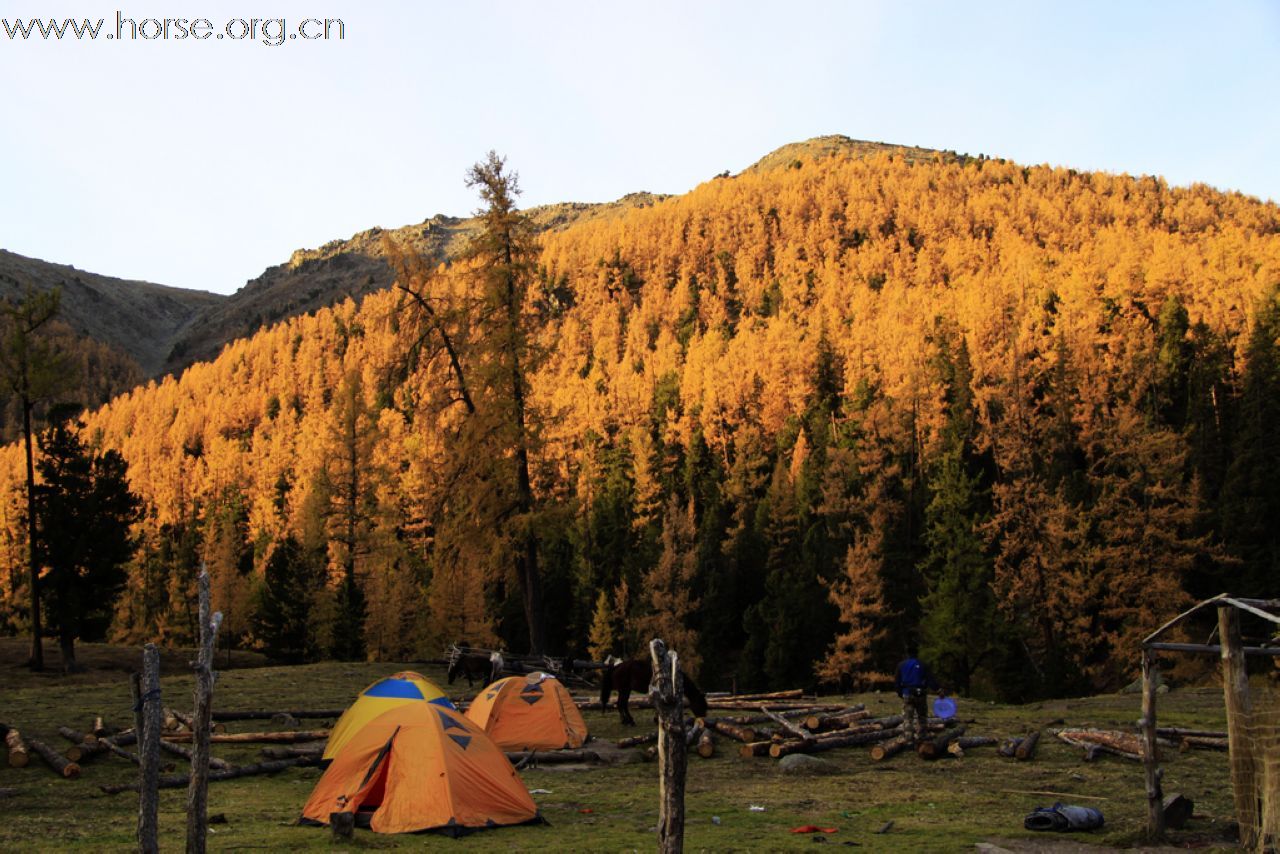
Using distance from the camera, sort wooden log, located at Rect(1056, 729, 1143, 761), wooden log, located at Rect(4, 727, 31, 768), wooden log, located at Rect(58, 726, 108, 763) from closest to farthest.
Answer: wooden log, located at Rect(1056, 729, 1143, 761) → wooden log, located at Rect(4, 727, 31, 768) → wooden log, located at Rect(58, 726, 108, 763)

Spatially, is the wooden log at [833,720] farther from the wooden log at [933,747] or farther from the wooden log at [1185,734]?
the wooden log at [1185,734]

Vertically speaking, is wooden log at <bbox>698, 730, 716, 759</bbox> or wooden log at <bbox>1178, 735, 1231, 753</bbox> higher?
wooden log at <bbox>1178, 735, 1231, 753</bbox>

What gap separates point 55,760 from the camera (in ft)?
51.0

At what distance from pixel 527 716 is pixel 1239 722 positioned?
12.9 m

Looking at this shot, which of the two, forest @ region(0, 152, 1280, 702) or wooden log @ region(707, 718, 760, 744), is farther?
forest @ region(0, 152, 1280, 702)

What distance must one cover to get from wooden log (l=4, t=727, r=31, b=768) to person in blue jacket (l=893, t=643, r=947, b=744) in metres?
15.9

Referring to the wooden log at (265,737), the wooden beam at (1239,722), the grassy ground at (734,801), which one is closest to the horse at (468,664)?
the grassy ground at (734,801)

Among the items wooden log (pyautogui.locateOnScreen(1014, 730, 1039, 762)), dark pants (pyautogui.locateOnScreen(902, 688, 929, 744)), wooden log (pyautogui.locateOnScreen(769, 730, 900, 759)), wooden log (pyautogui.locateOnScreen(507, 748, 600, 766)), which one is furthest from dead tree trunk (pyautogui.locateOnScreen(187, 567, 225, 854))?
wooden log (pyautogui.locateOnScreen(1014, 730, 1039, 762))

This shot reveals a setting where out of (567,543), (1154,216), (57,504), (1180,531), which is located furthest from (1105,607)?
(1154,216)

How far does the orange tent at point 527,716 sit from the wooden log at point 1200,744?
1159 cm

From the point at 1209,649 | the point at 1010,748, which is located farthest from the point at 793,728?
Answer: the point at 1209,649

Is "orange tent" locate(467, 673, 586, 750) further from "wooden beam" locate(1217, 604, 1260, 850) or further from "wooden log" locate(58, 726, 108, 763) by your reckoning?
"wooden beam" locate(1217, 604, 1260, 850)

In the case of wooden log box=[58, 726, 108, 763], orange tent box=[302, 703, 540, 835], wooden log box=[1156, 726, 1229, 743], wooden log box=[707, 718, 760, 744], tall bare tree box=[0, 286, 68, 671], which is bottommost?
wooden log box=[707, 718, 760, 744]

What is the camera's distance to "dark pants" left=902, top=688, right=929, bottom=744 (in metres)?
17.1
